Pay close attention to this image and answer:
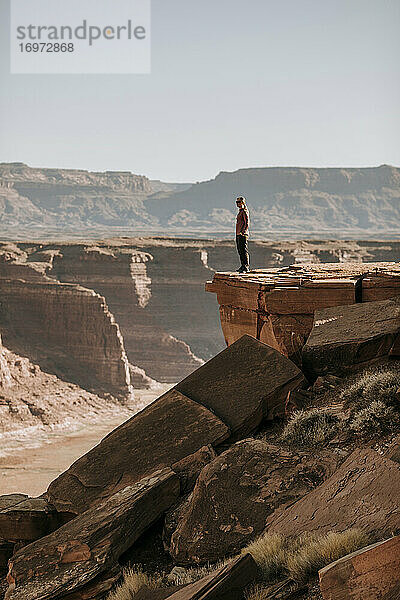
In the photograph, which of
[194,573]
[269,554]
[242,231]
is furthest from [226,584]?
[242,231]

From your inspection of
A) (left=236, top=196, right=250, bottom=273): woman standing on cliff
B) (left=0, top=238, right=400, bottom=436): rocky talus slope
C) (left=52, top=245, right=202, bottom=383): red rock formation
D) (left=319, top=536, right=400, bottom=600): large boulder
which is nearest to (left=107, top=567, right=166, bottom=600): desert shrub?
(left=319, top=536, right=400, bottom=600): large boulder

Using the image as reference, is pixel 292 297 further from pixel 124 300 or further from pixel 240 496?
pixel 124 300

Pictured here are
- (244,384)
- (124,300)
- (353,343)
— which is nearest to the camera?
(244,384)

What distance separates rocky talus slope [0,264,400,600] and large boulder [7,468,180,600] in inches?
0.4

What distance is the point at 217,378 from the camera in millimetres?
7457

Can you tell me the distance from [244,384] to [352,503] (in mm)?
2617

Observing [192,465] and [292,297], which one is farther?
[292,297]

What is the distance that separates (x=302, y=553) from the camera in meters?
4.13

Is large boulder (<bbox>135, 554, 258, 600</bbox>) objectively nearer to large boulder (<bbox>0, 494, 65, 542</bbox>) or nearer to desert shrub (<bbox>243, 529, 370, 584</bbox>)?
desert shrub (<bbox>243, 529, 370, 584</bbox>)

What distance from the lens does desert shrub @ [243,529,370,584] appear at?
158 inches

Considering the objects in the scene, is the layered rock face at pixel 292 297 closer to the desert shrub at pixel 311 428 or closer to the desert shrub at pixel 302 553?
the desert shrub at pixel 311 428

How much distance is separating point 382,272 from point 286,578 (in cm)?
727

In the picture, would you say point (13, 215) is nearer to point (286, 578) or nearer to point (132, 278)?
point (132, 278)

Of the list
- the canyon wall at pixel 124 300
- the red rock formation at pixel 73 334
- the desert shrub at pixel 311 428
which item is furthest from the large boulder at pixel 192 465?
the red rock formation at pixel 73 334
